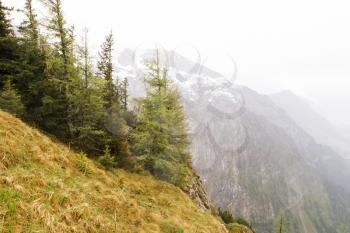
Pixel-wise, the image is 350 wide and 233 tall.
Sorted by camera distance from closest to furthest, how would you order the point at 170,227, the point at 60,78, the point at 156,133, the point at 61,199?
the point at 61,199, the point at 170,227, the point at 60,78, the point at 156,133

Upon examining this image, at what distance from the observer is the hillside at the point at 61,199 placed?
27.9ft

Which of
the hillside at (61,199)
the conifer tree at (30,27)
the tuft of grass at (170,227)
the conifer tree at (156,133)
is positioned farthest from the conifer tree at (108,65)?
the tuft of grass at (170,227)

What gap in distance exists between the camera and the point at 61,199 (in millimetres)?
10164

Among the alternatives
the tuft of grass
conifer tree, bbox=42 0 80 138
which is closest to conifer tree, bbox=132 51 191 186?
conifer tree, bbox=42 0 80 138

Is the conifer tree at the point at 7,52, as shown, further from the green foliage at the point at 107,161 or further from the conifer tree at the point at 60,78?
A: the green foliage at the point at 107,161

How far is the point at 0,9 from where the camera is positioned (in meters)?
24.0

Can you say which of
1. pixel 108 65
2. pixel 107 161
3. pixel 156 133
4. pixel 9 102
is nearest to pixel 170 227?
pixel 107 161

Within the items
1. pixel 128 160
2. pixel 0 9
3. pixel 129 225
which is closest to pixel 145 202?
pixel 129 225

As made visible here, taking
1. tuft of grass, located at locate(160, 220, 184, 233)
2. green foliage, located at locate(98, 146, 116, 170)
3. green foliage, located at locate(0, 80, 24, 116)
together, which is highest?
green foliage, located at locate(0, 80, 24, 116)

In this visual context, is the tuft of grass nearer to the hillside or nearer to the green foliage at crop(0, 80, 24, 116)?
the hillside

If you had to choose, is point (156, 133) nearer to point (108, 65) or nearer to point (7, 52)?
point (108, 65)

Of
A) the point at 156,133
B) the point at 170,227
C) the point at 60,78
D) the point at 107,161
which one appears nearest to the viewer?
the point at 170,227

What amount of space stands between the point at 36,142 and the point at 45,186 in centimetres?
513

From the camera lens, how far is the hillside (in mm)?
8492
